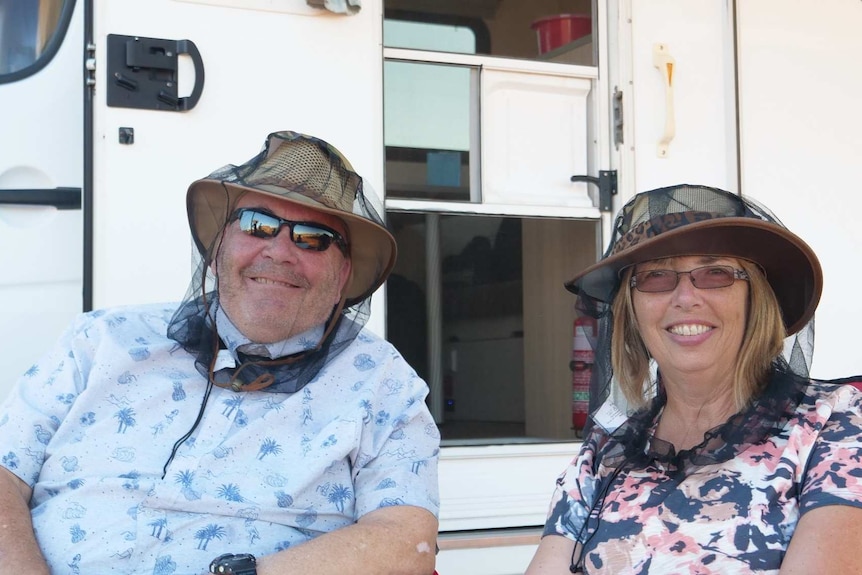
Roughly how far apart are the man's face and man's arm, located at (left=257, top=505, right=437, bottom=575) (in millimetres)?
509

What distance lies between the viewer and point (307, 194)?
2242 millimetres

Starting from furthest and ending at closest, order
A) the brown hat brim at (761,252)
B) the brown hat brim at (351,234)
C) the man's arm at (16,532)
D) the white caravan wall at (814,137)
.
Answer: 1. the white caravan wall at (814,137)
2. the brown hat brim at (351,234)
3. the man's arm at (16,532)
4. the brown hat brim at (761,252)

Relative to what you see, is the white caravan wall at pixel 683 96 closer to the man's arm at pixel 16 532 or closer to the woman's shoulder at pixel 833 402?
the woman's shoulder at pixel 833 402

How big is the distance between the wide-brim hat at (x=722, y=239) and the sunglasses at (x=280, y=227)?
0.66 metres

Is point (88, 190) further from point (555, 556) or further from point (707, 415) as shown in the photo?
point (707, 415)

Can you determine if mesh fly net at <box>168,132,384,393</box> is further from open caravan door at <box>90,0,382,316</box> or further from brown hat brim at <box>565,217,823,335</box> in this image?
brown hat brim at <box>565,217,823,335</box>

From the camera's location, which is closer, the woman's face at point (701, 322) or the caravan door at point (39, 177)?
the woman's face at point (701, 322)

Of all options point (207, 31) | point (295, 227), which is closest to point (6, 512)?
point (295, 227)

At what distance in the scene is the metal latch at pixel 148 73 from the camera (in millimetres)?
2752

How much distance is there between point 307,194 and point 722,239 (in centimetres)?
93

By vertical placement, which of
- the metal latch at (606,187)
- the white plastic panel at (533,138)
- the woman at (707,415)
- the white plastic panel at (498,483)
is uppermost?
the white plastic panel at (533,138)

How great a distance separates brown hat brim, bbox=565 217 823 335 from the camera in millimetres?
1835

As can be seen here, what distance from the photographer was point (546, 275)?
14.9 feet

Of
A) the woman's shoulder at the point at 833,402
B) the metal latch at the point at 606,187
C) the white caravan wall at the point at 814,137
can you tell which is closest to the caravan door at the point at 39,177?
the metal latch at the point at 606,187
